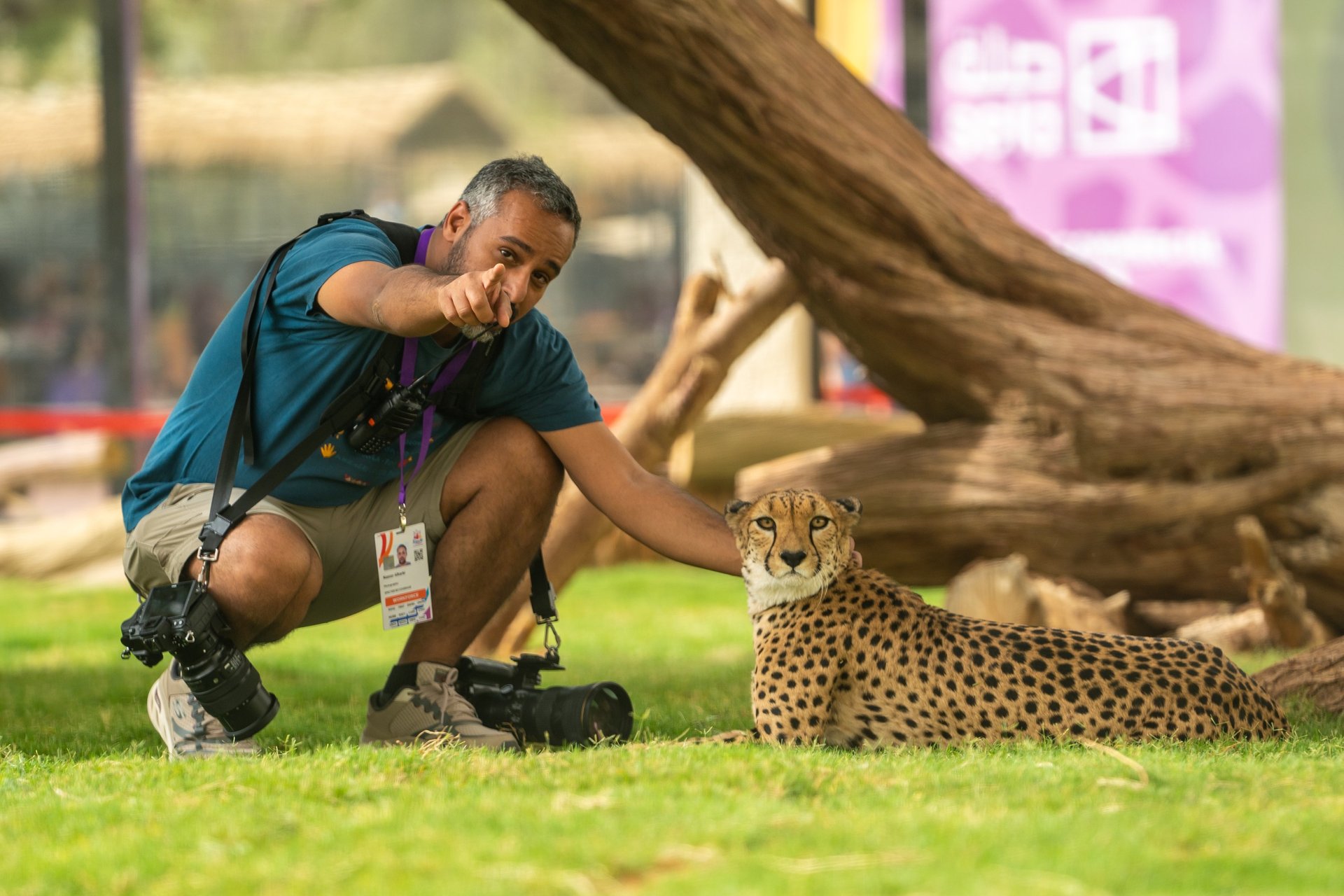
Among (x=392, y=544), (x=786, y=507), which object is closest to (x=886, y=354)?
(x=786, y=507)

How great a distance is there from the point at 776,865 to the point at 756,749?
3.22 feet

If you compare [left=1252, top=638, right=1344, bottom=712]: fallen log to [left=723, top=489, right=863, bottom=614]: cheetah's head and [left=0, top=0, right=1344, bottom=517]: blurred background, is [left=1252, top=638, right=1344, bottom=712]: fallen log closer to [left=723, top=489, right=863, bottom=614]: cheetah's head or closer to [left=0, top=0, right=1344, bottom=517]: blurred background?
[left=723, top=489, right=863, bottom=614]: cheetah's head

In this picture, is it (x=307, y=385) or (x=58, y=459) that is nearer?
(x=307, y=385)

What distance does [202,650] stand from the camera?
3193 millimetres

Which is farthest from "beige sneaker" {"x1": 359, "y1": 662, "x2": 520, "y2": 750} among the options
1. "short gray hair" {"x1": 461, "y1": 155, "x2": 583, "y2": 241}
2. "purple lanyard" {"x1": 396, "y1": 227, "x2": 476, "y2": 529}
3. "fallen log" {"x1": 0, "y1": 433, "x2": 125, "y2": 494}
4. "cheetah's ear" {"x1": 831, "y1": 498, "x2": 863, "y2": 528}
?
"fallen log" {"x1": 0, "y1": 433, "x2": 125, "y2": 494}

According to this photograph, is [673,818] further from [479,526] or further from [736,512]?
[479,526]

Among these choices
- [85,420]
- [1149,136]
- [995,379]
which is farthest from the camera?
[85,420]

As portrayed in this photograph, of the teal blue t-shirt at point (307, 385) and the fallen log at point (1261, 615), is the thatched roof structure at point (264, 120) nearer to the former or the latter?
the fallen log at point (1261, 615)

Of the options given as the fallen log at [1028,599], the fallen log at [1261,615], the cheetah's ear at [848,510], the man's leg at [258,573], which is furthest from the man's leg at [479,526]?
the fallen log at [1261,615]

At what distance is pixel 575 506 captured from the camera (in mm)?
5336

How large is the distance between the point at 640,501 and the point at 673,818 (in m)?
1.48

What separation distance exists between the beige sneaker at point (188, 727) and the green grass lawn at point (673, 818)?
14 centimetres

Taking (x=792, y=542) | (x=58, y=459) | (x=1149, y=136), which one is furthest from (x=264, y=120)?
(x=792, y=542)

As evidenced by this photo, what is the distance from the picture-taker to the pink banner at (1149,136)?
8.98 metres
